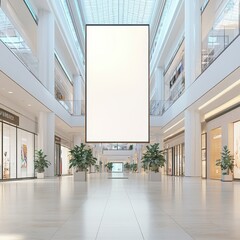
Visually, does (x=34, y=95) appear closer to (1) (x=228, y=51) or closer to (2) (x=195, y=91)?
(2) (x=195, y=91)

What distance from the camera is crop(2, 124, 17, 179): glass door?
1037 inches

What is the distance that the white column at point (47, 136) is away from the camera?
32062 mm

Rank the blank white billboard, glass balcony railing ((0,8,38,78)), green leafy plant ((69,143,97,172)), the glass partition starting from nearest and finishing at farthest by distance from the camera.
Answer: glass balcony railing ((0,8,38,78))
green leafy plant ((69,143,97,172))
the blank white billboard
the glass partition

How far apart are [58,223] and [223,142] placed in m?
23.6

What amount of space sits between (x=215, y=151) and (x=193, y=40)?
892 cm

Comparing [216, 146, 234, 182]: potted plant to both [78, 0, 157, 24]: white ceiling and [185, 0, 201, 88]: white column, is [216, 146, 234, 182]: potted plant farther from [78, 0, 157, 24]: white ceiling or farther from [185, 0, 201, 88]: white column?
[78, 0, 157, 24]: white ceiling

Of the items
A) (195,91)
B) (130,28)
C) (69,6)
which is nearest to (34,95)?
(130,28)

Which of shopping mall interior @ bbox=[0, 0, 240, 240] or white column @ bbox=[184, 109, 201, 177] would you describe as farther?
white column @ bbox=[184, 109, 201, 177]

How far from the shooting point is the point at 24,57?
25.2 m

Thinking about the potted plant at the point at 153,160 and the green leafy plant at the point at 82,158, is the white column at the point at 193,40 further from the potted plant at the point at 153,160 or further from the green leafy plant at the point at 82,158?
the green leafy plant at the point at 82,158

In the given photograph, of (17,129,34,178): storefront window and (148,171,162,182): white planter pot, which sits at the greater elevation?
(17,129,34,178): storefront window

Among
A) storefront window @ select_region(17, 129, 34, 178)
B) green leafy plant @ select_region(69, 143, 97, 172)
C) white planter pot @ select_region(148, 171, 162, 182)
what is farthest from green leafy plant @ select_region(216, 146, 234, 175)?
storefront window @ select_region(17, 129, 34, 178)

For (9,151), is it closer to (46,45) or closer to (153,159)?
(46,45)

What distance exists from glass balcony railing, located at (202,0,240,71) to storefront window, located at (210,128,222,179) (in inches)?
282
